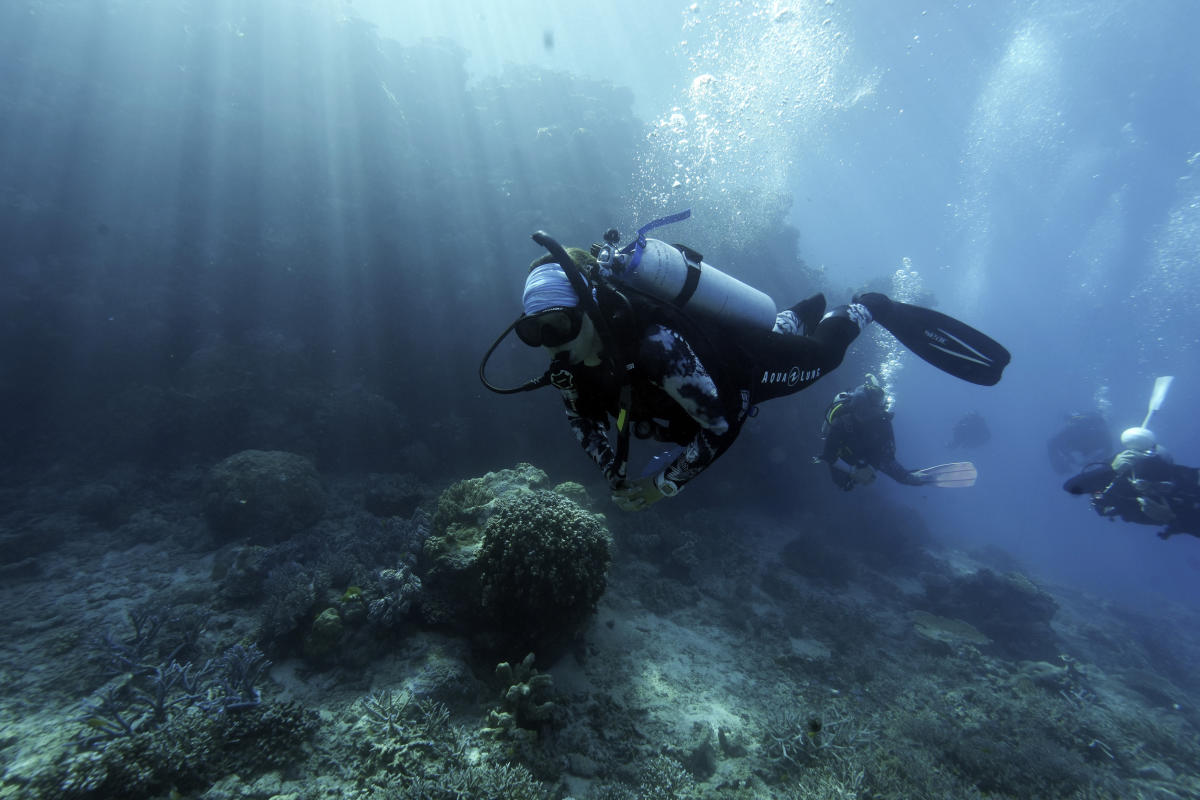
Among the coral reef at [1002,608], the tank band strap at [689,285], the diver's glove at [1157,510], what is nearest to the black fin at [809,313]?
the tank band strap at [689,285]

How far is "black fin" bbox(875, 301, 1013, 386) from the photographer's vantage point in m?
5.61

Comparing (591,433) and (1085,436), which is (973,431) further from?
(591,433)

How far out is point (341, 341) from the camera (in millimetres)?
14367

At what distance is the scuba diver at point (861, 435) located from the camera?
10016 mm

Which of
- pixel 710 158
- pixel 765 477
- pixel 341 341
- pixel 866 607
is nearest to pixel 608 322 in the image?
pixel 866 607

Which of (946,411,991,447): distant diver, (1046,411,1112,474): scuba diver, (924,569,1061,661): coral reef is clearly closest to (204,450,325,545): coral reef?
(924,569,1061,661): coral reef

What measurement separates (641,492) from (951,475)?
9.41m

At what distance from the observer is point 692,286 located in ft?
11.5

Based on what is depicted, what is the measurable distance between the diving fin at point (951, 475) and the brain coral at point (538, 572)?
27.1ft

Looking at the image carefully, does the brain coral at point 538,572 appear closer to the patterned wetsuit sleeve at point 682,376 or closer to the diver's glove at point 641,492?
the diver's glove at point 641,492

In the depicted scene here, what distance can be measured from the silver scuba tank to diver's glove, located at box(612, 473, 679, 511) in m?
1.34

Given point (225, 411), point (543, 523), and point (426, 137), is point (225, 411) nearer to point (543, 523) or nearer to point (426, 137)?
point (543, 523)

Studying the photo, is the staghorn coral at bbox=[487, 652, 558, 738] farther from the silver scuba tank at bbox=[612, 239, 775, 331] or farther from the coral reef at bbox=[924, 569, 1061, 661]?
the coral reef at bbox=[924, 569, 1061, 661]

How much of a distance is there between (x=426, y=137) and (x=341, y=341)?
35.1ft
